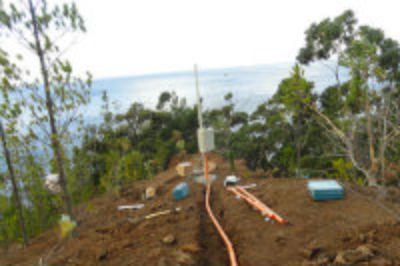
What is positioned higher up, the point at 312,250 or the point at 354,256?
the point at 354,256

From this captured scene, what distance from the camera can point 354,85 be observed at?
268 inches

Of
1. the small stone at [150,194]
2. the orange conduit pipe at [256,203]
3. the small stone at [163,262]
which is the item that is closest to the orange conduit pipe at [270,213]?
the orange conduit pipe at [256,203]

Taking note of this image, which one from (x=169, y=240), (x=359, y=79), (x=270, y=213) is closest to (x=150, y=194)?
(x=169, y=240)

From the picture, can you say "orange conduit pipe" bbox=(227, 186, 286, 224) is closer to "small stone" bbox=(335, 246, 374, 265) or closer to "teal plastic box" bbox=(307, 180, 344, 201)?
"teal plastic box" bbox=(307, 180, 344, 201)

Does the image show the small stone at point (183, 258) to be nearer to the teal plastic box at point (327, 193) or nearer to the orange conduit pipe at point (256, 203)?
the orange conduit pipe at point (256, 203)

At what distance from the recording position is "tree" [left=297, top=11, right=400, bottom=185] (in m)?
6.52

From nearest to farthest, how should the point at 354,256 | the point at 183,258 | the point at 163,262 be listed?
the point at 354,256
the point at 163,262
the point at 183,258

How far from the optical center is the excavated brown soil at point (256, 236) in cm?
339

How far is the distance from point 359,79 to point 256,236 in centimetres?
523

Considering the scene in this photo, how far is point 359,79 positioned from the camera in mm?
6754

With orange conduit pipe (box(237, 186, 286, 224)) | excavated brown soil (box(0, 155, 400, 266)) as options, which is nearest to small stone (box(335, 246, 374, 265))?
excavated brown soil (box(0, 155, 400, 266))

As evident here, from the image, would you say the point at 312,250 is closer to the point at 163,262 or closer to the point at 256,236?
the point at 256,236

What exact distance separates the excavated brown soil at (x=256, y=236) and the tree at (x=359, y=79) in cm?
244

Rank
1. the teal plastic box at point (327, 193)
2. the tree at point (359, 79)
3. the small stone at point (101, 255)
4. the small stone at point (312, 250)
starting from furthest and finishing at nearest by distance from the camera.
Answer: the tree at point (359, 79) → the teal plastic box at point (327, 193) → the small stone at point (101, 255) → the small stone at point (312, 250)
